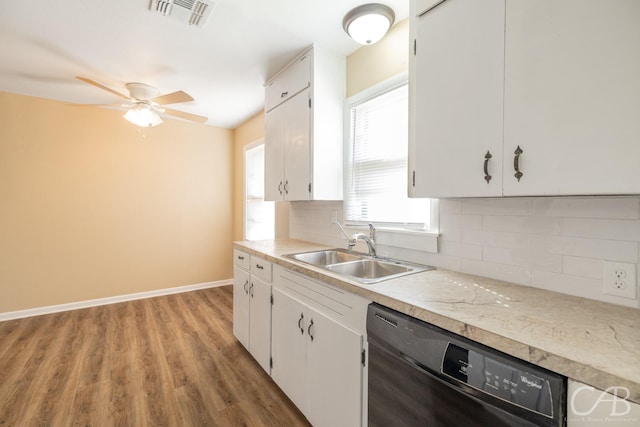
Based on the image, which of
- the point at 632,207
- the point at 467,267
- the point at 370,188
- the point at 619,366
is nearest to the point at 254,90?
the point at 370,188

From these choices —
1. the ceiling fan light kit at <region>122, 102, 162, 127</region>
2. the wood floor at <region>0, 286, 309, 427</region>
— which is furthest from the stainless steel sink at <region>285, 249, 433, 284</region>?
the ceiling fan light kit at <region>122, 102, 162, 127</region>

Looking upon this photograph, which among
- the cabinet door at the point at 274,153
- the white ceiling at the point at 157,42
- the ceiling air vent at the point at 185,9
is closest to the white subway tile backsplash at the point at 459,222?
the white ceiling at the point at 157,42

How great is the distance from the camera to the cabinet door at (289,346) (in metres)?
1.65

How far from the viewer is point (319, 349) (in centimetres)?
150

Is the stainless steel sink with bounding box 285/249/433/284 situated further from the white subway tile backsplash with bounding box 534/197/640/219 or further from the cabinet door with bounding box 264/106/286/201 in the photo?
the cabinet door with bounding box 264/106/286/201

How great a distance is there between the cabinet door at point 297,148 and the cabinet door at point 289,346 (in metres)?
0.86

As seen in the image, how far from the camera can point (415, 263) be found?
1734 millimetres

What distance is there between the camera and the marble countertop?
0.65 m

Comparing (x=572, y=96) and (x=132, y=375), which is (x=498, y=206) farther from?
(x=132, y=375)

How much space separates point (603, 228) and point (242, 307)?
236cm

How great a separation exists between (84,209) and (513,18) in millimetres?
4534

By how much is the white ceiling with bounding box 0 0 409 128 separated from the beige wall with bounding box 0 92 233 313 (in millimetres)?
603

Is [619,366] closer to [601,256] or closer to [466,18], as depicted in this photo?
[601,256]

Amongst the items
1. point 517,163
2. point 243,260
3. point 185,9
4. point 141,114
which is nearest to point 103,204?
point 141,114
